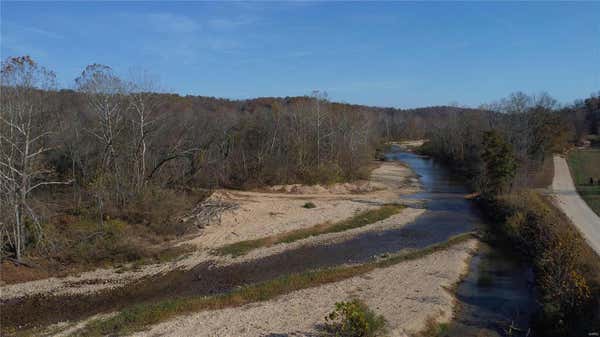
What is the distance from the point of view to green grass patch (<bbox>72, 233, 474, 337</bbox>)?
14.5 m

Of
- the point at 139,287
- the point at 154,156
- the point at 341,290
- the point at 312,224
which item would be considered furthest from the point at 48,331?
the point at 154,156

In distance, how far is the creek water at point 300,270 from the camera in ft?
53.5

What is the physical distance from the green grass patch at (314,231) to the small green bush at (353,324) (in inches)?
440

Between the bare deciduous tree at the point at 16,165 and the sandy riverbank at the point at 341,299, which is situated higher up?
the bare deciduous tree at the point at 16,165

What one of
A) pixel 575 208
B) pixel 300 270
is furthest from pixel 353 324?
pixel 575 208

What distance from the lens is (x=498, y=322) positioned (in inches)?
591

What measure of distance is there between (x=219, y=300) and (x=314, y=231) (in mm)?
12645

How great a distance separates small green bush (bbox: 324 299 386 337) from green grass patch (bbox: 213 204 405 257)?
1117cm

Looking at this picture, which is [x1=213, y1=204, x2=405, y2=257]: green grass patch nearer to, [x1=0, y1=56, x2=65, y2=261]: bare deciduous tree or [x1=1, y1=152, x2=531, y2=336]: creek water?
[x1=1, y1=152, x2=531, y2=336]: creek water

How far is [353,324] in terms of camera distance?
41.5 ft

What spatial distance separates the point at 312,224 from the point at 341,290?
12.4 metres

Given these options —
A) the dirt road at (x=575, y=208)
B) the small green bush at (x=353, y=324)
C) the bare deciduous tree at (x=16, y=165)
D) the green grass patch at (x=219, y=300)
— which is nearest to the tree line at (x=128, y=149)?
the bare deciduous tree at (x=16, y=165)

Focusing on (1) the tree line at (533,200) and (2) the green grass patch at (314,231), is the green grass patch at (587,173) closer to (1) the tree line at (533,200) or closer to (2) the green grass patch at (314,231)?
(1) the tree line at (533,200)

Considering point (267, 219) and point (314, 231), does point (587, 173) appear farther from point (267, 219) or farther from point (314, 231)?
point (267, 219)
